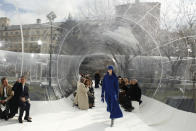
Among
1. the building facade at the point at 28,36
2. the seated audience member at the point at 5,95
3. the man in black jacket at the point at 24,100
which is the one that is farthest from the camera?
the building facade at the point at 28,36

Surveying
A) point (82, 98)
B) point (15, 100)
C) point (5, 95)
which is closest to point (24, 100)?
point (15, 100)

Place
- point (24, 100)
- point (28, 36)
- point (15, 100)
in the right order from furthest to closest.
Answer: point (28, 36) < point (15, 100) < point (24, 100)

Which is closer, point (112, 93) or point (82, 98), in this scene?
point (112, 93)

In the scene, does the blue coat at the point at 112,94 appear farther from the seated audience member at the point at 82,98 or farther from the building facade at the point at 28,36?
the building facade at the point at 28,36

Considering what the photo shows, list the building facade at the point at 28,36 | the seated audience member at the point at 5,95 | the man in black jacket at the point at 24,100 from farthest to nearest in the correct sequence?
the building facade at the point at 28,36 < the seated audience member at the point at 5,95 < the man in black jacket at the point at 24,100

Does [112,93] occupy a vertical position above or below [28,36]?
below

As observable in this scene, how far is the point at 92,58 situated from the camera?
1068 inches

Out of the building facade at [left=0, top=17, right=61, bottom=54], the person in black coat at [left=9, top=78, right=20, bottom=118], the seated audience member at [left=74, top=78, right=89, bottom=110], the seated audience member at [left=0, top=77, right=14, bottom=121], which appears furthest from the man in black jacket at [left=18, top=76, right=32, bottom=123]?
the seated audience member at [left=74, top=78, right=89, bottom=110]

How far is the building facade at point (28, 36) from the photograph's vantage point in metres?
7.15

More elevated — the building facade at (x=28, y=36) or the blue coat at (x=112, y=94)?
the building facade at (x=28, y=36)

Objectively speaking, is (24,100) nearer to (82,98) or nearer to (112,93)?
(112,93)

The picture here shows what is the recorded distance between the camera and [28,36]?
7523mm

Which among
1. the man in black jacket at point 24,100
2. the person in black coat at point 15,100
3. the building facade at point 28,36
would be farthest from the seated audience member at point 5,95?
the building facade at point 28,36

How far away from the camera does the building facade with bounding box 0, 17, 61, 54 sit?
715cm
